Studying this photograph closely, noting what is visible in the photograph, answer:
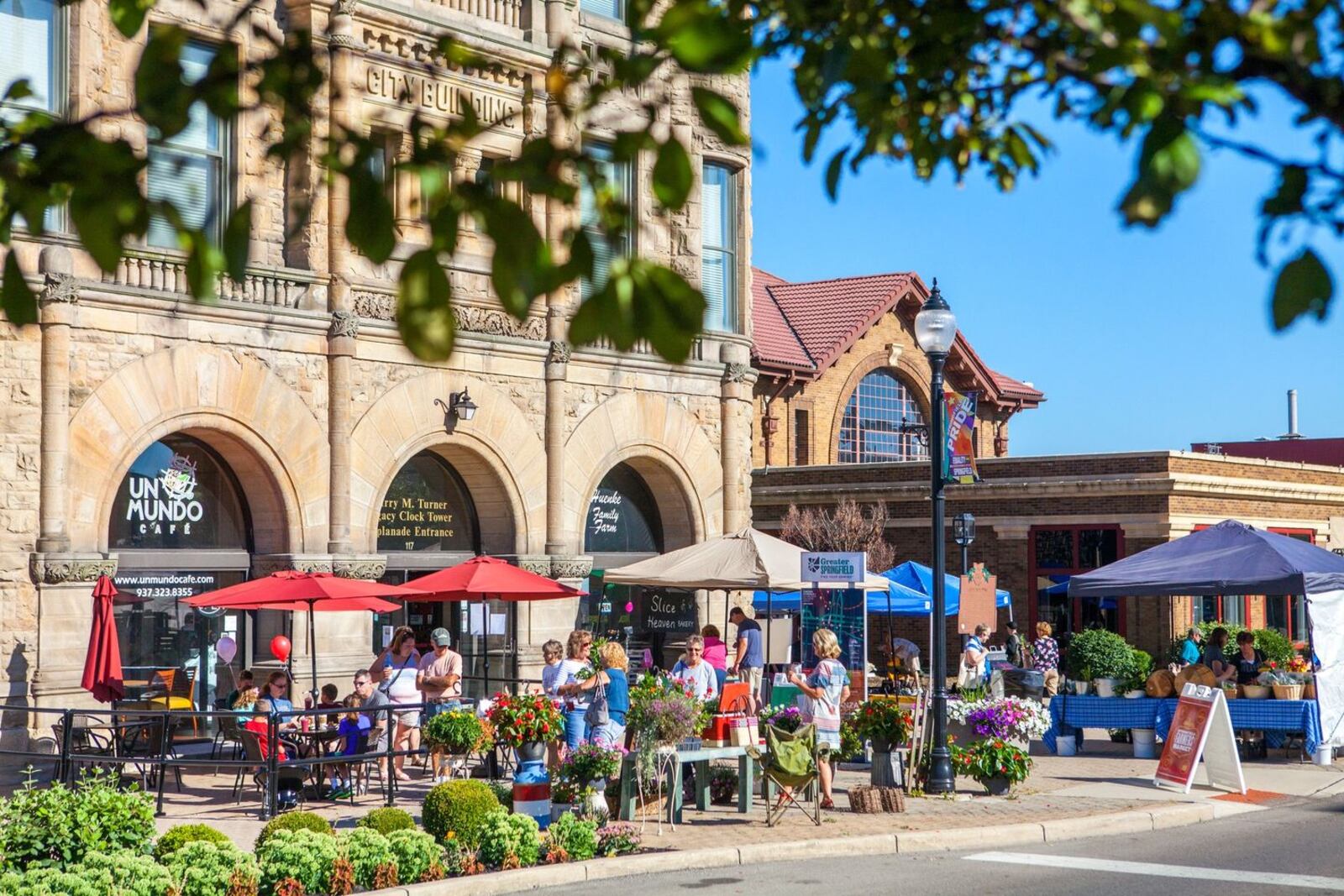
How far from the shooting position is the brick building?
36.6 m

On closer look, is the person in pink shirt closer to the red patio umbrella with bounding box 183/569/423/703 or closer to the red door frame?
the red patio umbrella with bounding box 183/569/423/703

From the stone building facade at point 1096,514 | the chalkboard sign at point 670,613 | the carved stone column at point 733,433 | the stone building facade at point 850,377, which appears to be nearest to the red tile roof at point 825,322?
the stone building facade at point 850,377

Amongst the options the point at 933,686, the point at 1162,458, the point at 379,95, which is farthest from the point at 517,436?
the point at 1162,458

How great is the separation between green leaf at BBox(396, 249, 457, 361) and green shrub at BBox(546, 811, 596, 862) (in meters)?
10.0

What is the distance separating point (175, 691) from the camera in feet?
65.9

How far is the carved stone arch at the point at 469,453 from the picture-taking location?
22484 mm

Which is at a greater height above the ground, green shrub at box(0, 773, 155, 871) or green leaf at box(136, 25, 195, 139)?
green leaf at box(136, 25, 195, 139)

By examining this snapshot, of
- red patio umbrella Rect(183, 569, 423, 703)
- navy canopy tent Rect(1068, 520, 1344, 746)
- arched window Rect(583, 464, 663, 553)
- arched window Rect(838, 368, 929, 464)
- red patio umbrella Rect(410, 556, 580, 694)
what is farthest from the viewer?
arched window Rect(838, 368, 929, 464)

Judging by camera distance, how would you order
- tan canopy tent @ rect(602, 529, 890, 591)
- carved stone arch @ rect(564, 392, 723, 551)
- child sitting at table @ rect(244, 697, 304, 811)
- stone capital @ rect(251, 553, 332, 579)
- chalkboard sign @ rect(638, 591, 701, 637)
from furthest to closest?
chalkboard sign @ rect(638, 591, 701, 637), carved stone arch @ rect(564, 392, 723, 551), stone capital @ rect(251, 553, 332, 579), tan canopy tent @ rect(602, 529, 890, 591), child sitting at table @ rect(244, 697, 304, 811)

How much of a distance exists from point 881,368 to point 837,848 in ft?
114

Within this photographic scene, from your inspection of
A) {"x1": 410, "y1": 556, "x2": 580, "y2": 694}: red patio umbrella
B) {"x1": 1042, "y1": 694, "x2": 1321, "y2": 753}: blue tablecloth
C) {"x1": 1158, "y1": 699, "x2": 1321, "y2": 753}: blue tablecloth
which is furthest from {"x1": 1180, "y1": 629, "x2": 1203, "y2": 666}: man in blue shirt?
{"x1": 410, "y1": 556, "x2": 580, "y2": 694}: red patio umbrella

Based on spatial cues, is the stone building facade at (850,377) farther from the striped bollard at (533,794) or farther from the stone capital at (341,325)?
→ the striped bollard at (533,794)

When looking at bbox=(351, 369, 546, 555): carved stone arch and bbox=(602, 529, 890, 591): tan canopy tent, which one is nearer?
bbox=(602, 529, 890, 591): tan canopy tent

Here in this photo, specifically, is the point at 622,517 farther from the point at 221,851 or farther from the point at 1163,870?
the point at 221,851
